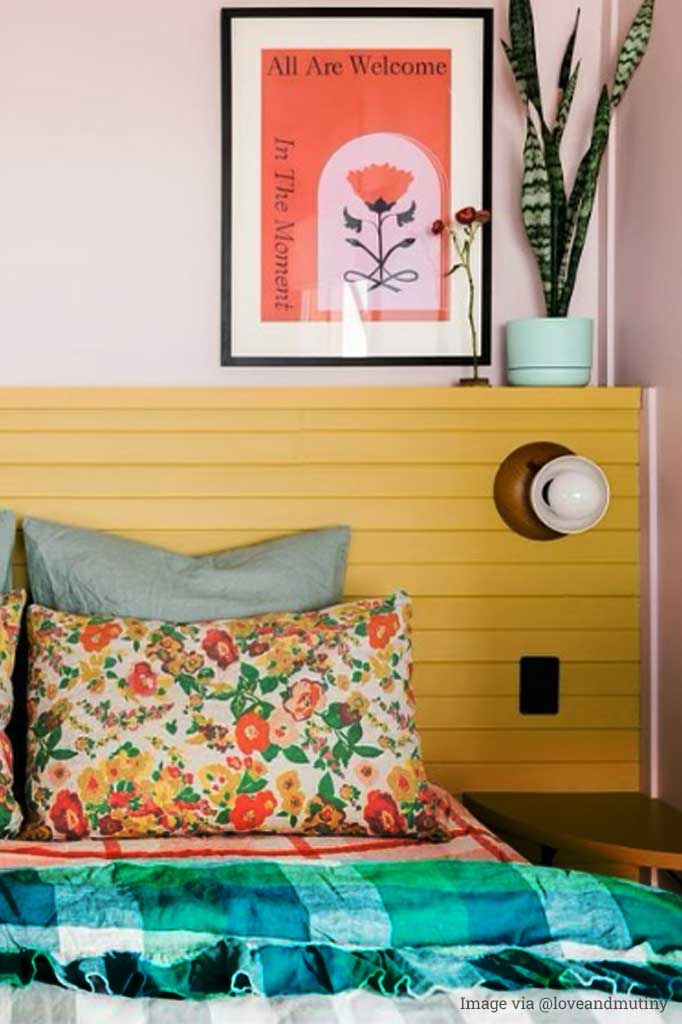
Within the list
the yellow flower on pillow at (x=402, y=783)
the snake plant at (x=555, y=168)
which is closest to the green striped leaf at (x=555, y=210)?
the snake plant at (x=555, y=168)

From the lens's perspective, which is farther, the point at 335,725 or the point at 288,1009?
the point at 335,725

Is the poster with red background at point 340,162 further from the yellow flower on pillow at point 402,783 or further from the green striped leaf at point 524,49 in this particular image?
the yellow flower on pillow at point 402,783

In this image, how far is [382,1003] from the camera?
186 centimetres

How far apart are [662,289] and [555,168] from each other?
0.37 meters

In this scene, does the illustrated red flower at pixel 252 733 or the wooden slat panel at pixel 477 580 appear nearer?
the illustrated red flower at pixel 252 733

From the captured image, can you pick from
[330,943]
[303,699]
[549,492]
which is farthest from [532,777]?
[330,943]

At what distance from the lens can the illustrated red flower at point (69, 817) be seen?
8.99ft

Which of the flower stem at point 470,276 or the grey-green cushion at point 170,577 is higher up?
the flower stem at point 470,276

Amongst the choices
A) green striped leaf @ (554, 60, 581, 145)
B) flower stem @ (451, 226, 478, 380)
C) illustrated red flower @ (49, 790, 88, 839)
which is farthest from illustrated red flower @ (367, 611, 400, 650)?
green striped leaf @ (554, 60, 581, 145)

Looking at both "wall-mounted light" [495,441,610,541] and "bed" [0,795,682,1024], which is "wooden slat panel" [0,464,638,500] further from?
"bed" [0,795,682,1024]

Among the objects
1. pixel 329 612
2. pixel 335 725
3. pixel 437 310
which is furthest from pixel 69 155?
pixel 335 725

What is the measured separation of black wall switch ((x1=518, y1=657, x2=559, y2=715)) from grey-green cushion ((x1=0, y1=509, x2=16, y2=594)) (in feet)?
3.74

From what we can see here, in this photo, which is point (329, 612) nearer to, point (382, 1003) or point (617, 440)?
point (617, 440)

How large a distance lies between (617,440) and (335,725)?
1.04 m
